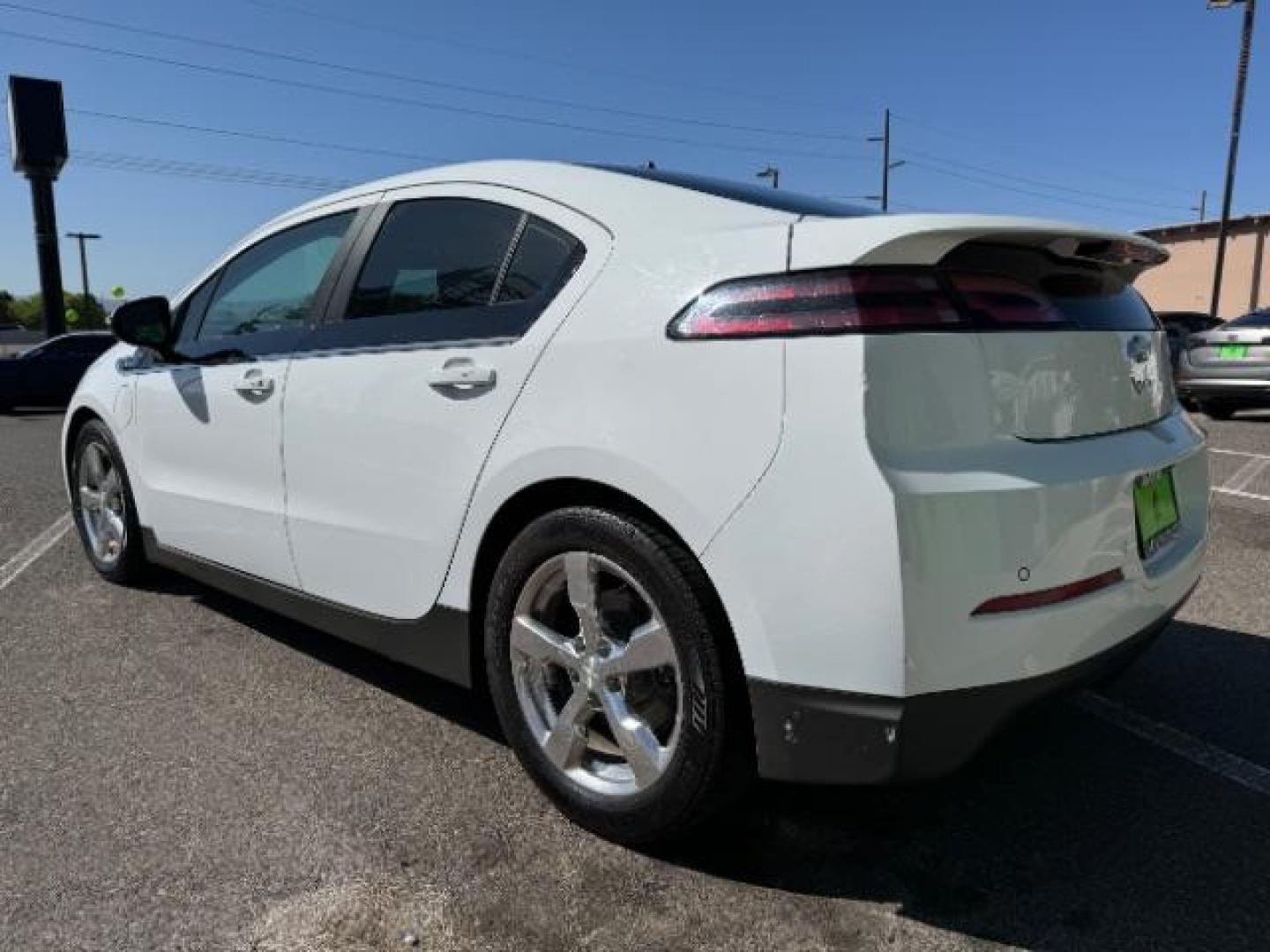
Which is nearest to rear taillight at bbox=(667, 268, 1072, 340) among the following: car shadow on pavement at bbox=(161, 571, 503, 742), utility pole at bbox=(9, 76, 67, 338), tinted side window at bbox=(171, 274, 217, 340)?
car shadow on pavement at bbox=(161, 571, 503, 742)

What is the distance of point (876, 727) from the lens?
73.5 inches

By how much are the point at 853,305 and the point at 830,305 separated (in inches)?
1.7

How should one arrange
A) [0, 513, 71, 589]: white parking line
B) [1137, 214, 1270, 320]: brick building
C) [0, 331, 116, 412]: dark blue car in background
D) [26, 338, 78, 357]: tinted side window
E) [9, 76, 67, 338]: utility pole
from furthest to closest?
[1137, 214, 1270, 320]: brick building
[9, 76, 67, 338]: utility pole
[26, 338, 78, 357]: tinted side window
[0, 331, 116, 412]: dark blue car in background
[0, 513, 71, 589]: white parking line

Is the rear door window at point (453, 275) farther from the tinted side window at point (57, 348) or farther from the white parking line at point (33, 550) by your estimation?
the tinted side window at point (57, 348)

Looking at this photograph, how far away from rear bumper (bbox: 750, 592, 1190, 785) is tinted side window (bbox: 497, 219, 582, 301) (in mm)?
1063

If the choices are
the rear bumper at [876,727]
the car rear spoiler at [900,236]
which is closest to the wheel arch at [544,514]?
the rear bumper at [876,727]

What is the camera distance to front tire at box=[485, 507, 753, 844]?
6.72 feet

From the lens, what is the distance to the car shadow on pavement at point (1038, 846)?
2025mm

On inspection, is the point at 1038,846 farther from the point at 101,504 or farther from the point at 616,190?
the point at 101,504

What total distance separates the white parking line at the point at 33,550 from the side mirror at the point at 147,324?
1.58 metres

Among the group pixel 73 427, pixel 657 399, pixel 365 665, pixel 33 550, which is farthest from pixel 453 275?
pixel 33 550

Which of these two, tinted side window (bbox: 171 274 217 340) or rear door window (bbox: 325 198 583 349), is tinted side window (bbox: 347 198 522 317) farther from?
tinted side window (bbox: 171 274 217 340)

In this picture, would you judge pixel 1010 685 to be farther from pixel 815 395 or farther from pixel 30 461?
pixel 30 461

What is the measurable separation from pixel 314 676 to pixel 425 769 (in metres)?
0.88
